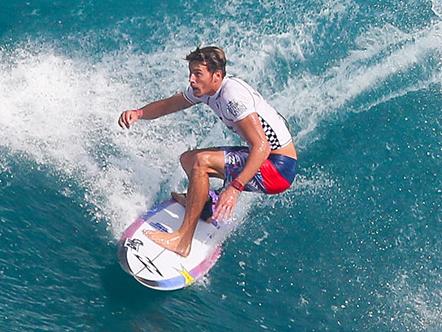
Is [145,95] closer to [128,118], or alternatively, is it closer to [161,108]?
[161,108]

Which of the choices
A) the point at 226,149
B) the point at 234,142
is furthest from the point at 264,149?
the point at 234,142

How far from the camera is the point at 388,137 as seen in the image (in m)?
11.2

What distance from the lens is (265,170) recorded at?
878cm

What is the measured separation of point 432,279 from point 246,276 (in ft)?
6.79

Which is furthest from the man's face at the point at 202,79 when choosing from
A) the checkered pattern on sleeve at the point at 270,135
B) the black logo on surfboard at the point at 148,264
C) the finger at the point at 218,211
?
the black logo on surfboard at the point at 148,264

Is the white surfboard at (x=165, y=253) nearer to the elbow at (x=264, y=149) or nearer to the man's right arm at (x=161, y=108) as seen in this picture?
the man's right arm at (x=161, y=108)

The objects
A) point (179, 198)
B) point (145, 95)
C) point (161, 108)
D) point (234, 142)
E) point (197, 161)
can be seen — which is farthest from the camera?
point (145, 95)

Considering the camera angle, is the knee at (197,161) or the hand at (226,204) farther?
the knee at (197,161)

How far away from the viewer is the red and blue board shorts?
8766mm

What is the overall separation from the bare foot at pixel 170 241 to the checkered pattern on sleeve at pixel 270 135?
1251mm

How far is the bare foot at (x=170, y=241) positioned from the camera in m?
8.64

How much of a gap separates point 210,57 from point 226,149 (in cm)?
113

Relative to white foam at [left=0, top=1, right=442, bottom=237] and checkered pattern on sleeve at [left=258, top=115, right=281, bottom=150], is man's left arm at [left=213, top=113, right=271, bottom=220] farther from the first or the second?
white foam at [left=0, top=1, right=442, bottom=237]

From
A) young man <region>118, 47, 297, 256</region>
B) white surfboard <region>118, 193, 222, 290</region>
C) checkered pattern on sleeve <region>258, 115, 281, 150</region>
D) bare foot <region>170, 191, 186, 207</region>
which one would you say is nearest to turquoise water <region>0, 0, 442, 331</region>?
white surfboard <region>118, 193, 222, 290</region>
